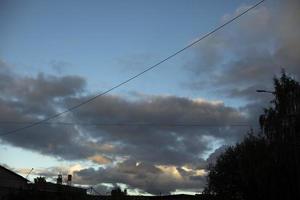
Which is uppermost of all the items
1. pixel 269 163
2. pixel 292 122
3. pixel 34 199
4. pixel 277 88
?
pixel 277 88

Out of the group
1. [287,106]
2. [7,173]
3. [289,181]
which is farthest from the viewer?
[7,173]

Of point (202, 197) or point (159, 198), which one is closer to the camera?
point (202, 197)

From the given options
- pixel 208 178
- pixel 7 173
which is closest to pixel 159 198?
pixel 208 178

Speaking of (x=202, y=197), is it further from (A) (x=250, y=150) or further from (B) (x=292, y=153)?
(B) (x=292, y=153)

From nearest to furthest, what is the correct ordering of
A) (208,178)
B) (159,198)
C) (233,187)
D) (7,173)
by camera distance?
1. (233,187)
2. (208,178)
3. (7,173)
4. (159,198)

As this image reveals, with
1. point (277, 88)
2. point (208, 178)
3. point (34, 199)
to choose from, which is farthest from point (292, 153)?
point (34, 199)

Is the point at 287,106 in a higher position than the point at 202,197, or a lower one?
higher

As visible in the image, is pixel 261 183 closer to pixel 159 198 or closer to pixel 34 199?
pixel 34 199

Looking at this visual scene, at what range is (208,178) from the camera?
164ft

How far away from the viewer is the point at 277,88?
42750mm

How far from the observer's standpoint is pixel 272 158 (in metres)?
35.6

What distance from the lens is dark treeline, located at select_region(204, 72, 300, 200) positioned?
1358 inches

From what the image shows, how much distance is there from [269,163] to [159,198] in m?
30.0

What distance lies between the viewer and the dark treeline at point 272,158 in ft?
113
